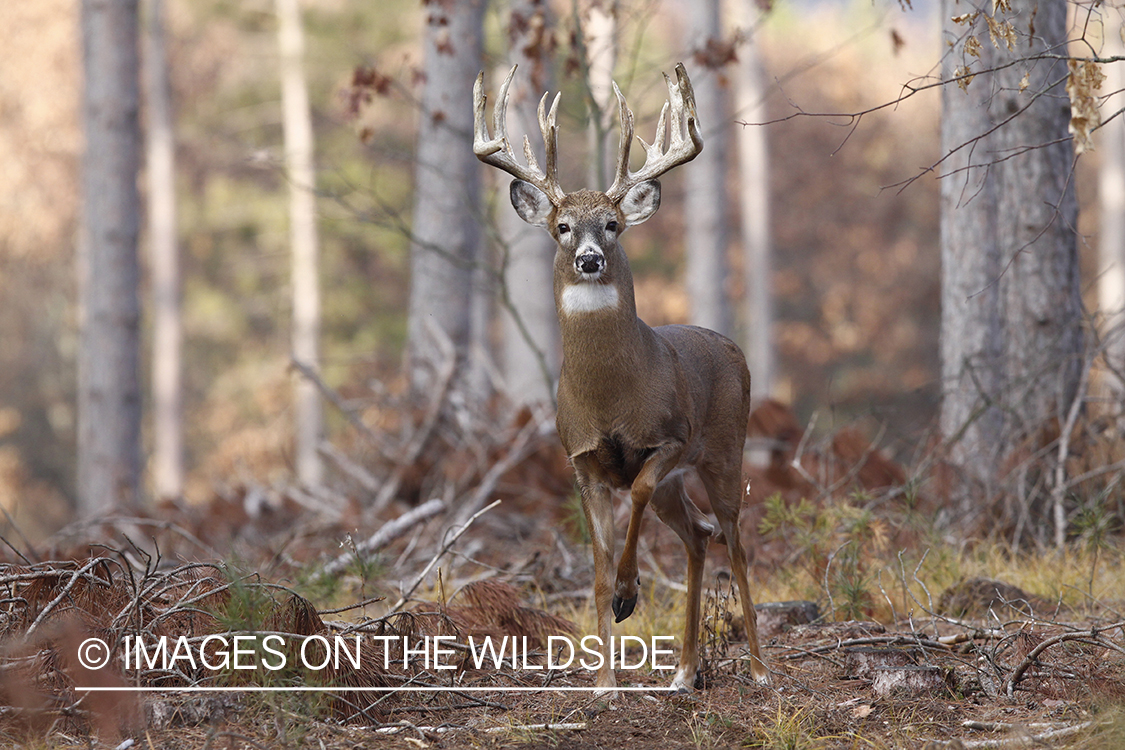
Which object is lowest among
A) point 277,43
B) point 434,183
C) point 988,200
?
point 988,200

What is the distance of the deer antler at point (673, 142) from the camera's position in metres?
4.40

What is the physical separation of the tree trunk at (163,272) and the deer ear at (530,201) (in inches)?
664

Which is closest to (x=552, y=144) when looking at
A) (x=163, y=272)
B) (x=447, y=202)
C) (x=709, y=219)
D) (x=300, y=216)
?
(x=447, y=202)

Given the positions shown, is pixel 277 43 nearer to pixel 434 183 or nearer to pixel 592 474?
pixel 434 183

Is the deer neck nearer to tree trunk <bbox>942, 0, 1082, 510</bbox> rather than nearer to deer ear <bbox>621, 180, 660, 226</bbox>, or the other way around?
deer ear <bbox>621, 180, 660, 226</bbox>

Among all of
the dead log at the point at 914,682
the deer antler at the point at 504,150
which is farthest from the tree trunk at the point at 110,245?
the dead log at the point at 914,682

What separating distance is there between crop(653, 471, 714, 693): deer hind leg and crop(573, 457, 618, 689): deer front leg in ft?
0.77

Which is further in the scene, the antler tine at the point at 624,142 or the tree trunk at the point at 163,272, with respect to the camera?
the tree trunk at the point at 163,272

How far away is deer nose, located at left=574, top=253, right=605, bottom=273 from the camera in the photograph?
4.12 metres

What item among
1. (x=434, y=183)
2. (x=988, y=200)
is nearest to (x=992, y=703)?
(x=988, y=200)

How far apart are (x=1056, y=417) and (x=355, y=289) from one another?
21106 millimetres

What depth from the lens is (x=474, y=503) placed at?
794 centimetres

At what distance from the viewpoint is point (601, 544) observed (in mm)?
4395

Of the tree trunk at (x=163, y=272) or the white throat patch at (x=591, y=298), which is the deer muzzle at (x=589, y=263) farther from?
the tree trunk at (x=163, y=272)
